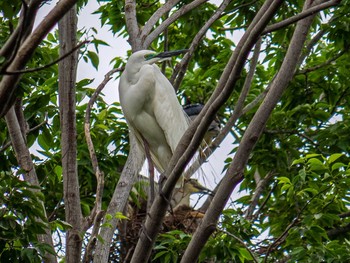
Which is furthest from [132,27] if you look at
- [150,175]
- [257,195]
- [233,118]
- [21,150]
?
[257,195]

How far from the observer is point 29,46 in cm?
261

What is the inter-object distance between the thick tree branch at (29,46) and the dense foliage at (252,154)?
1.41ft

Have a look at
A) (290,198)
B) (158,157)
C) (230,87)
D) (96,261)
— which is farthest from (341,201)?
(230,87)

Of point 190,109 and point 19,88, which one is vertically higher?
point 190,109

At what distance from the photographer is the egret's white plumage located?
5.22 meters

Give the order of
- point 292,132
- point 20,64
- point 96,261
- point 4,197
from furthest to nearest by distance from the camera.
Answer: point 292,132
point 96,261
point 4,197
point 20,64

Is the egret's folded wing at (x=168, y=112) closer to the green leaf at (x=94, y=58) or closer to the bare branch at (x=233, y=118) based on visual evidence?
the bare branch at (x=233, y=118)

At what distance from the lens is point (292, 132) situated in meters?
6.35

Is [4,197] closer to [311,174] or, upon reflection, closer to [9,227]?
[9,227]

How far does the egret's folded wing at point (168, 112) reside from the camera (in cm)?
527

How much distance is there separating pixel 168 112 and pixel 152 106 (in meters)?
0.14

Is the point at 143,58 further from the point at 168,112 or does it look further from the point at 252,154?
the point at 252,154

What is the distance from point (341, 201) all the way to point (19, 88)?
84.6 inches

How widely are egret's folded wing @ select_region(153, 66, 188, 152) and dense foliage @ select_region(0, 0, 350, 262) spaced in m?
0.47
